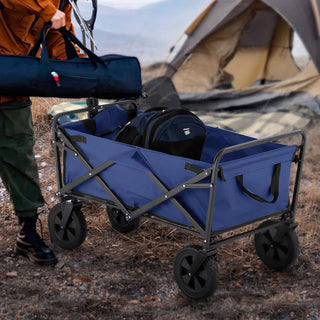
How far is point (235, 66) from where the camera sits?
699 cm

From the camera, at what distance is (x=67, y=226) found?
2904mm

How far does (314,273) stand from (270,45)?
16.1ft

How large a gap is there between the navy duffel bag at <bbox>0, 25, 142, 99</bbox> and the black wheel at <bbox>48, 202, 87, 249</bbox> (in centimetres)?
71

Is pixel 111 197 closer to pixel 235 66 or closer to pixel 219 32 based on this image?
pixel 219 32

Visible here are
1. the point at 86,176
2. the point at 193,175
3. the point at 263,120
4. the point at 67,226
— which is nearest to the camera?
the point at 193,175

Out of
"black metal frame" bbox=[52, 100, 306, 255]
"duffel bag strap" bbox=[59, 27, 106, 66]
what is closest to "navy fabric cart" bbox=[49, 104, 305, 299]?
"black metal frame" bbox=[52, 100, 306, 255]

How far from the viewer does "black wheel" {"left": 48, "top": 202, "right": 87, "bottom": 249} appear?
286 cm

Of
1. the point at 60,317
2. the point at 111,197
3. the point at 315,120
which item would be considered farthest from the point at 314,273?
the point at 315,120

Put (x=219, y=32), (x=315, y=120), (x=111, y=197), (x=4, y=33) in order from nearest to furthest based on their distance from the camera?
(x=4, y=33) → (x=111, y=197) → (x=315, y=120) → (x=219, y=32)

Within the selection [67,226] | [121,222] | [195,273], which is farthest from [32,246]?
[195,273]

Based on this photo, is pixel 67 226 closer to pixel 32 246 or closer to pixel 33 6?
pixel 32 246

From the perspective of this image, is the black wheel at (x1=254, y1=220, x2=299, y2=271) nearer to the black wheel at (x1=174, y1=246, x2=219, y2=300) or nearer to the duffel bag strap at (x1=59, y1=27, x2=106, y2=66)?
the black wheel at (x1=174, y1=246, x2=219, y2=300)

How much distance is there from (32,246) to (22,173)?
398mm

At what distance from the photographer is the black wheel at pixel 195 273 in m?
2.36
